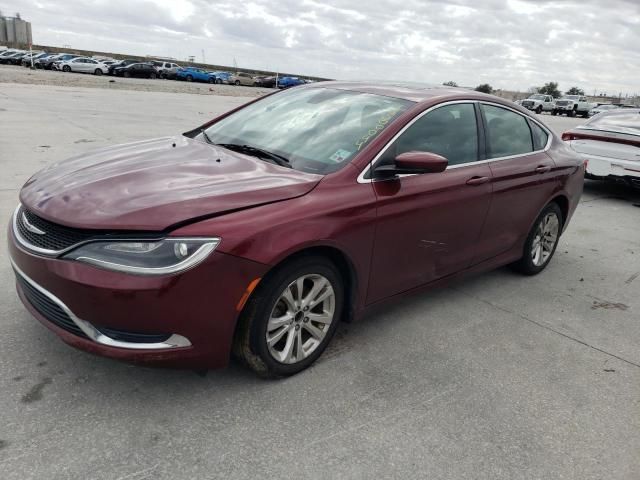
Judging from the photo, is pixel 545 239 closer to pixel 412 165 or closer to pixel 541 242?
pixel 541 242

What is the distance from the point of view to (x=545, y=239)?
516cm

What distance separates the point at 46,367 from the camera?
2.92 meters

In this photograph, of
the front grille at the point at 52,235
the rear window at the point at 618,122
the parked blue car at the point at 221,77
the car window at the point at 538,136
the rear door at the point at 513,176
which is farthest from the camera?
the parked blue car at the point at 221,77

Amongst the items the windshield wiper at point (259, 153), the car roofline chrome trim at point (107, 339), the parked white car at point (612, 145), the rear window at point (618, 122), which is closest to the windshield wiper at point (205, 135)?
the windshield wiper at point (259, 153)

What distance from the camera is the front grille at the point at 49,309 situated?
8.34 ft

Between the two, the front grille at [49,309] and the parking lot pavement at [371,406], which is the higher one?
the front grille at [49,309]

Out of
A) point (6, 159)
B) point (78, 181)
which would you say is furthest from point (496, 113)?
point (6, 159)

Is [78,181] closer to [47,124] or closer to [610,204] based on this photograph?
[610,204]

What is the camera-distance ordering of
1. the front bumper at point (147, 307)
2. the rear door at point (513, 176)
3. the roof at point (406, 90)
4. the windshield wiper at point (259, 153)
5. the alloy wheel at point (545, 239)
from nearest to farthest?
the front bumper at point (147, 307), the windshield wiper at point (259, 153), the roof at point (406, 90), the rear door at point (513, 176), the alloy wheel at point (545, 239)

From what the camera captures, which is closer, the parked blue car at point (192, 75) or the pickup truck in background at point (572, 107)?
the pickup truck in background at point (572, 107)

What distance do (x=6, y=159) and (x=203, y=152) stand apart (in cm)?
588

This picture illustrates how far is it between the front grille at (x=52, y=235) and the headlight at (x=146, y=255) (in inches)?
2.8

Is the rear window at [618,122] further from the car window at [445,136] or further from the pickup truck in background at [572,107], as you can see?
the pickup truck in background at [572,107]

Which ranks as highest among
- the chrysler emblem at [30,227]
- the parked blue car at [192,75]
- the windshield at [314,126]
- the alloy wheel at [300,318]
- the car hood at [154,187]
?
the parked blue car at [192,75]
